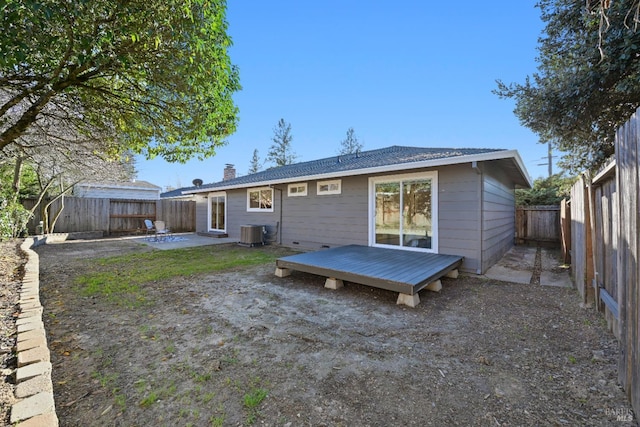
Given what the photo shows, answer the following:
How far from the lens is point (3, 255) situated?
5562 mm

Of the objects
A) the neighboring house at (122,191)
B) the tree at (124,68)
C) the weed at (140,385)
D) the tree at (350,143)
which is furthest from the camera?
the tree at (350,143)

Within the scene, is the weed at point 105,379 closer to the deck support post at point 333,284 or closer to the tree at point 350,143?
the deck support post at point 333,284

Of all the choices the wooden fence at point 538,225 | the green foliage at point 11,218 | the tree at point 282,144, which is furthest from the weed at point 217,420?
the tree at point 282,144

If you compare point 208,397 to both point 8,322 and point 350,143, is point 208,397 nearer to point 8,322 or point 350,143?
point 8,322

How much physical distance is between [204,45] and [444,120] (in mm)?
12260

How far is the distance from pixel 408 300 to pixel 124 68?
15.6 feet

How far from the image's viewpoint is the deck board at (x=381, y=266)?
3.87 m

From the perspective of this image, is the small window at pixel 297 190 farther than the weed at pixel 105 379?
Yes

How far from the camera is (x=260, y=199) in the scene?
10.1 m

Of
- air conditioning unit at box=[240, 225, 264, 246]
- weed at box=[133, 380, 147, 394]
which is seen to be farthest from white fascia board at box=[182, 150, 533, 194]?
weed at box=[133, 380, 147, 394]

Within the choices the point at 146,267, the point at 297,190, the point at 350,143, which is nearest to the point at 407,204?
the point at 297,190

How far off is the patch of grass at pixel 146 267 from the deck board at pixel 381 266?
75.2 inches

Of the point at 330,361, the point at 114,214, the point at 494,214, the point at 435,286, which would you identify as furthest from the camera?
the point at 114,214

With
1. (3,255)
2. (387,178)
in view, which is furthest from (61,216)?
(387,178)
